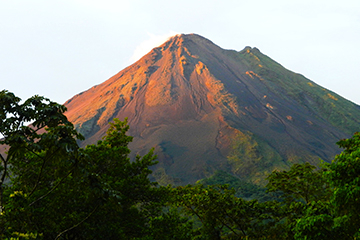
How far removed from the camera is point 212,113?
105 metres

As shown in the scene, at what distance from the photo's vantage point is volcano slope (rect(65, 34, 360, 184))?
296ft

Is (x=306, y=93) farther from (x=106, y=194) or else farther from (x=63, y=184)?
(x=106, y=194)

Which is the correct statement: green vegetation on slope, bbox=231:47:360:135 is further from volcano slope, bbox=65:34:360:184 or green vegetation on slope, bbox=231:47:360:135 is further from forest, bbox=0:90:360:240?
forest, bbox=0:90:360:240

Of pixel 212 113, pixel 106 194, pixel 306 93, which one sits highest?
pixel 106 194

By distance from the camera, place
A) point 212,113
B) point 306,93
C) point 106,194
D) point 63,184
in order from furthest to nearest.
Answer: point 306,93
point 212,113
point 63,184
point 106,194

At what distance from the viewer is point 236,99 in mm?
110250

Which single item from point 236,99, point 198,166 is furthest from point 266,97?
point 198,166

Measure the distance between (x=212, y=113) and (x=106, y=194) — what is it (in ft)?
321

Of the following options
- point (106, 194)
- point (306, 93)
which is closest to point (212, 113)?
point (306, 93)

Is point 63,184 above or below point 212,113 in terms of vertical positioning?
above

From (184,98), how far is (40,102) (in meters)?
104

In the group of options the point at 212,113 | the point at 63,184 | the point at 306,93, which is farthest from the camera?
the point at 306,93

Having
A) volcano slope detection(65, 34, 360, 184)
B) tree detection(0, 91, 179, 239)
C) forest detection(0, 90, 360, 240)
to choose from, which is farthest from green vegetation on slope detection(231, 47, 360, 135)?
tree detection(0, 91, 179, 239)

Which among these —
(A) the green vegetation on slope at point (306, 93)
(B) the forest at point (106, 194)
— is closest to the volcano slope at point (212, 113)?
(A) the green vegetation on slope at point (306, 93)
